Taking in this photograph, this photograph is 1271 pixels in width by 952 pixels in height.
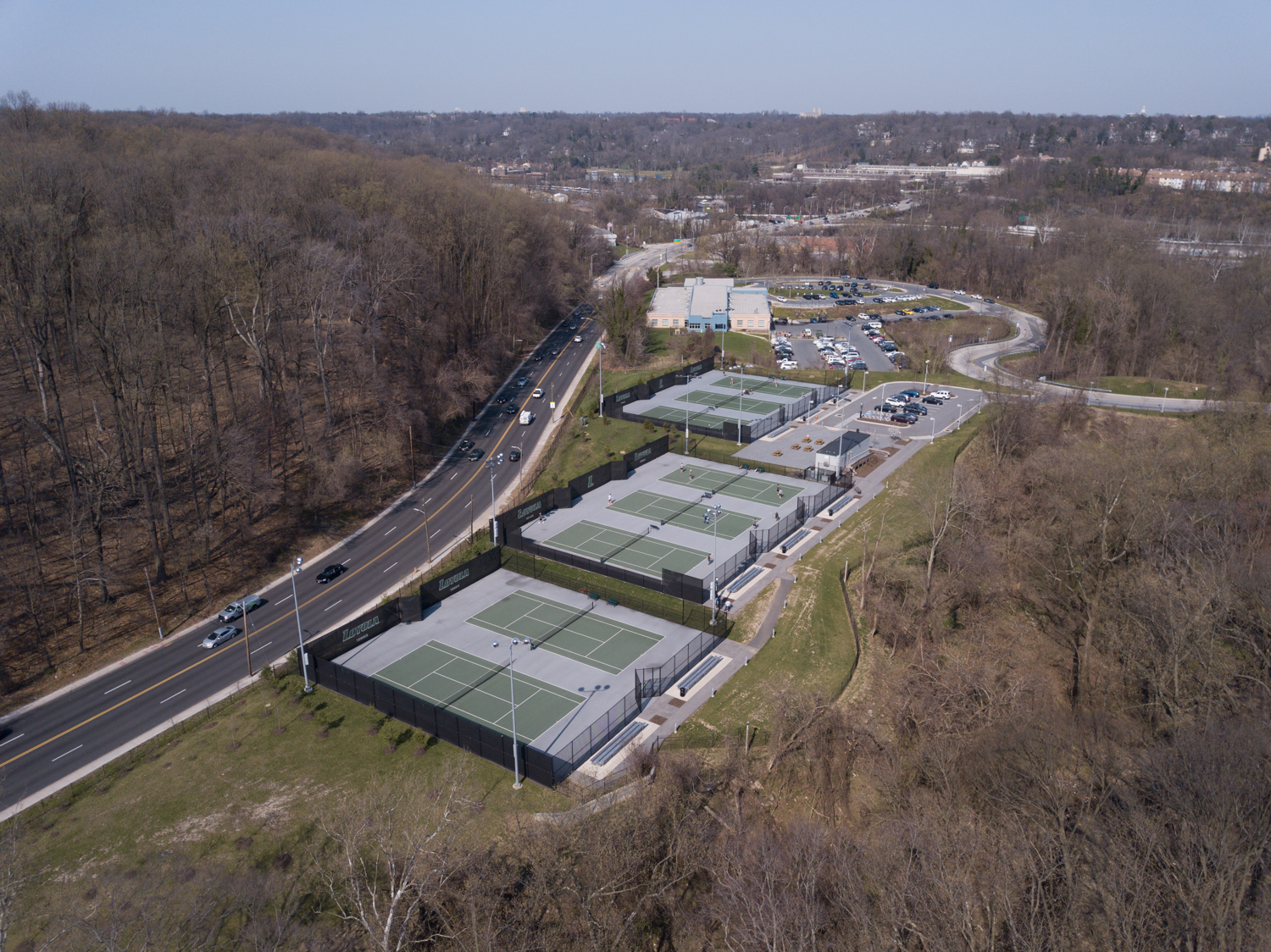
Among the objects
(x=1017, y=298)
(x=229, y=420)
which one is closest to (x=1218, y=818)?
(x=229, y=420)

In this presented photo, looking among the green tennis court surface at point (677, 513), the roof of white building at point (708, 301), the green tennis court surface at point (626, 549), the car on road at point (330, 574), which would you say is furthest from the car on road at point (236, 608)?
the roof of white building at point (708, 301)

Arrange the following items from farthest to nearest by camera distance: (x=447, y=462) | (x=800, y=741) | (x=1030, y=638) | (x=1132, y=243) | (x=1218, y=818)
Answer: (x=1132, y=243) → (x=447, y=462) → (x=1030, y=638) → (x=800, y=741) → (x=1218, y=818)

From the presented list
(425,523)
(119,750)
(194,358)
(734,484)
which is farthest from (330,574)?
(734,484)

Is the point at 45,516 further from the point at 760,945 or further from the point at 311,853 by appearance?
the point at 760,945

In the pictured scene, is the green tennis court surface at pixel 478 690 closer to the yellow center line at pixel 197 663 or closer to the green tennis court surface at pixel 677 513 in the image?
the yellow center line at pixel 197 663

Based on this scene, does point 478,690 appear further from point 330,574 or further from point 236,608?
point 236,608

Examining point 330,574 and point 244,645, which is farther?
point 330,574

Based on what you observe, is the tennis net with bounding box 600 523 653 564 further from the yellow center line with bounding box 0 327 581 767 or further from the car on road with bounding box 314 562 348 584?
the car on road with bounding box 314 562 348 584
